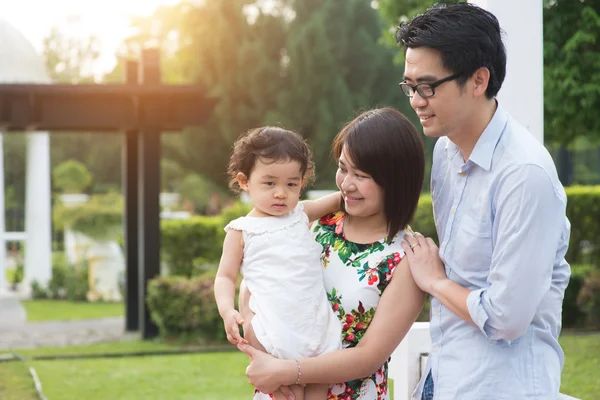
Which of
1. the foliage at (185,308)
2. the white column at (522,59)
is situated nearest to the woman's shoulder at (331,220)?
the white column at (522,59)

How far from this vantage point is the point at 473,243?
187 cm

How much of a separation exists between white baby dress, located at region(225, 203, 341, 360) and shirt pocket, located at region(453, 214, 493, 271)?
35 centimetres

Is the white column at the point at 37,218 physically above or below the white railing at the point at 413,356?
below

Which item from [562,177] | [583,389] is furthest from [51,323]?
[562,177]

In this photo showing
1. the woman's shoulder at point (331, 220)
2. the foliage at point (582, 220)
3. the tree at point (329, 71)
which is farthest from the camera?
the tree at point (329, 71)

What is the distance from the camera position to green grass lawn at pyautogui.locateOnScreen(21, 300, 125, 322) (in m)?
10.9

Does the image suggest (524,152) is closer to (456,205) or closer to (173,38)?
(456,205)

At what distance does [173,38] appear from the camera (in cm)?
2544

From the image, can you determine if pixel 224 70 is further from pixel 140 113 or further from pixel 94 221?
pixel 140 113

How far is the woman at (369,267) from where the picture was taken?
201 centimetres

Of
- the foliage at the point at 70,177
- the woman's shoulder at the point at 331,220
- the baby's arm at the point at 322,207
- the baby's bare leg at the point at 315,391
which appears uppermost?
the baby's arm at the point at 322,207

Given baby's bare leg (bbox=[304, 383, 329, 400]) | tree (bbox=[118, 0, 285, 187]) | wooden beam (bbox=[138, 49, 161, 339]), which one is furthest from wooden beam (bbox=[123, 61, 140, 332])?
tree (bbox=[118, 0, 285, 187])

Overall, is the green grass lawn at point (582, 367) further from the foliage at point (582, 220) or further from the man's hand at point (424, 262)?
the man's hand at point (424, 262)

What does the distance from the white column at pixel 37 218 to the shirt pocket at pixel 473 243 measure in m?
12.3
